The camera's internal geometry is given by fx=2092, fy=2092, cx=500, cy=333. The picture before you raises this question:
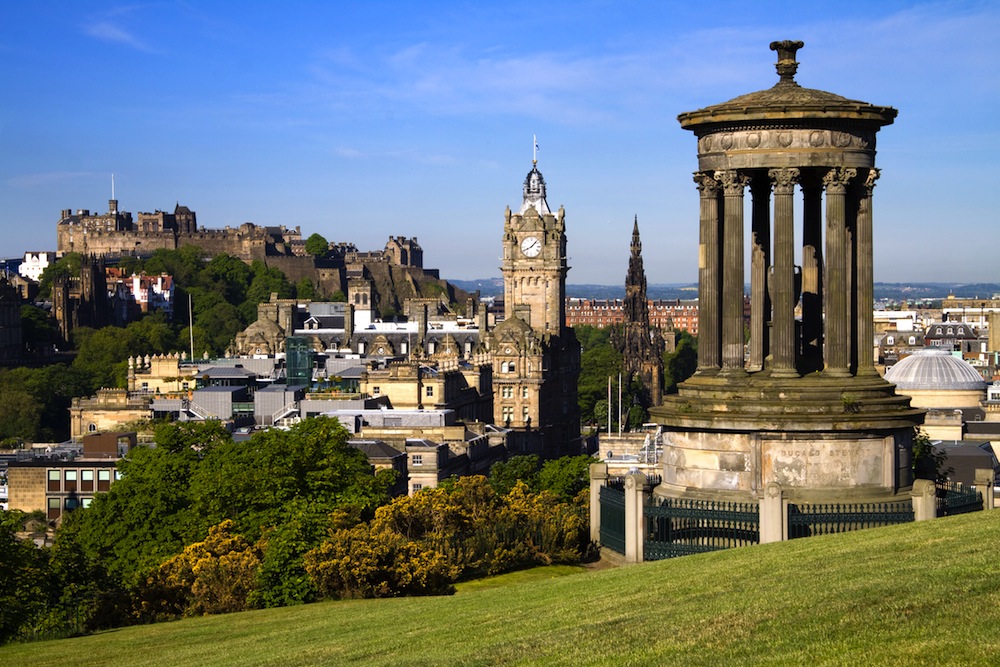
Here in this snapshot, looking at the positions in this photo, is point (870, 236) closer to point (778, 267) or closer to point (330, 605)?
point (778, 267)

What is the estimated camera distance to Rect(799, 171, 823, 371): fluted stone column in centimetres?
3734

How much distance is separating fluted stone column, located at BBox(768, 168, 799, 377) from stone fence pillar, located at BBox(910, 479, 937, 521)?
2.81 meters

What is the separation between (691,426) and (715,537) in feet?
6.37

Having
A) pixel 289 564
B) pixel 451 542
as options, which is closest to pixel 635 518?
pixel 451 542

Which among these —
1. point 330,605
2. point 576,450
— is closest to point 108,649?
point 330,605

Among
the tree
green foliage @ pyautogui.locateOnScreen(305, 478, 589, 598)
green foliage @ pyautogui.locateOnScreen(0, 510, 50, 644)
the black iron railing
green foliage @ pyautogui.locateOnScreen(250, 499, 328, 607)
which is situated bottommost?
the tree

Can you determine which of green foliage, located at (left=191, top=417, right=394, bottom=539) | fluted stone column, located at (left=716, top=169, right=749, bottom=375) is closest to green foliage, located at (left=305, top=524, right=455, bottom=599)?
fluted stone column, located at (left=716, top=169, right=749, bottom=375)

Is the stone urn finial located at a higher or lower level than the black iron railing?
higher

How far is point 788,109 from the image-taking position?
115ft

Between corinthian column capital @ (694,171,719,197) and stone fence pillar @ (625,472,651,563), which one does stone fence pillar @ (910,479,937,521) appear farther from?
corinthian column capital @ (694,171,719,197)

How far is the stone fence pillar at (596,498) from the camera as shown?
38.7m

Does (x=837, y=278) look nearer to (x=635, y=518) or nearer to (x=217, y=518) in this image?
(x=635, y=518)

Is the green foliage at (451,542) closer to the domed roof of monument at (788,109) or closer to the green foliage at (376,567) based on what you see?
the green foliage at (376,567)

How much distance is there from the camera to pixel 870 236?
118ft
